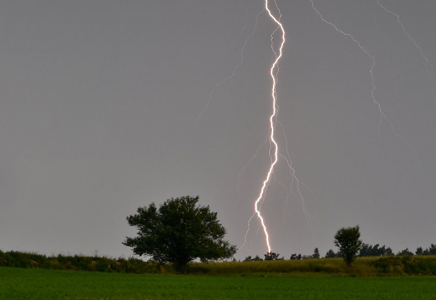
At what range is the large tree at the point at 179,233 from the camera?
145 ft

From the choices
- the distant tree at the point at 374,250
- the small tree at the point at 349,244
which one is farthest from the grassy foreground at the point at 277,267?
the distant tree at the point at 374,250

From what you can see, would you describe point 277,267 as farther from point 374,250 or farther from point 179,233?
point 374,250

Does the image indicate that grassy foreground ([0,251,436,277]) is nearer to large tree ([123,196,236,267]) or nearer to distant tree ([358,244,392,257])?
large tree ([123,196,236,267])

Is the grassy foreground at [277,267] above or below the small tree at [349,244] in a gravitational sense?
below

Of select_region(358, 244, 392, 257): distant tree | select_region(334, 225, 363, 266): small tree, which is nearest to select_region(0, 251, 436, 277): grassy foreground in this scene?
Result: select_region(334, 225, 363, 266): small tree

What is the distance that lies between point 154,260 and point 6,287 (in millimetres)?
27531

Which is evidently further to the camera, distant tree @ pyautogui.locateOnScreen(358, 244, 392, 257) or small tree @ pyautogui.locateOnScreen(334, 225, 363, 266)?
distant tree @ pyautogui.locateOnScreen(358, 244, 392, 257)

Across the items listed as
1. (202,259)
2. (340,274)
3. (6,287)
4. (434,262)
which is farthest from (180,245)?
(6,287)

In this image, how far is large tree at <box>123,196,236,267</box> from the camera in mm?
44344

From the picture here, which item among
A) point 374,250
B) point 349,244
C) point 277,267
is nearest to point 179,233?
point 277,267

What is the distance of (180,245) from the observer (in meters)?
44.3

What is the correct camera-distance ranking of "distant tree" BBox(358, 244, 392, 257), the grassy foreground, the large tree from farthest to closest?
"distant tree" BBox(358, 244, 392, 257), the large tree, the grassy foreground

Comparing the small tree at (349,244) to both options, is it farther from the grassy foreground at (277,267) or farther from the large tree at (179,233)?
the large tree at (179,233)

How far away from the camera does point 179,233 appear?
145 ft
